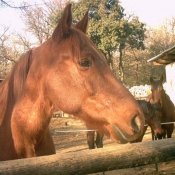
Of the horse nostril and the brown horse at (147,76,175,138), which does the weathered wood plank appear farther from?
the brown horse at (147,76,175,138)

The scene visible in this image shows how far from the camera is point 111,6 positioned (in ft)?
79.6

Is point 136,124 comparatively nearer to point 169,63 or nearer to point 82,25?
point 82,25

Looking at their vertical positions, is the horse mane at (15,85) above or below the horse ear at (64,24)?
below

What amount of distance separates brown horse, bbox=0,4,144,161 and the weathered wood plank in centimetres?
27

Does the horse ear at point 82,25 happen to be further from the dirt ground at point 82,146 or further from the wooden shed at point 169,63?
the wooden shed at point 169,63

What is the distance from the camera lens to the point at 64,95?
1.96 m

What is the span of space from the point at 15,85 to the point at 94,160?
1.05 m

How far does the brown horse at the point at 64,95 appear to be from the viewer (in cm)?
178

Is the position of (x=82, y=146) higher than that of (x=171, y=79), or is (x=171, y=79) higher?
(x=171, y=79)

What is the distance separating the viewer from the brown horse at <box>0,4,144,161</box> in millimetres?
1782

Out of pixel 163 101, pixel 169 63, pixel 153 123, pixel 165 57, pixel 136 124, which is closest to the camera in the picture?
pixel 136 124

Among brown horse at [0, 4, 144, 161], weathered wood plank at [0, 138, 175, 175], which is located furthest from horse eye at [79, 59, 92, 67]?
weathered wood plank at [0, 138, 175, 175]

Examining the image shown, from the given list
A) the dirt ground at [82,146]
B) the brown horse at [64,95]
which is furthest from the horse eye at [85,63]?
the dirt ground at [82,146]

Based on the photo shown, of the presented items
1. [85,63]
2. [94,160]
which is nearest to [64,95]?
[85,63]
